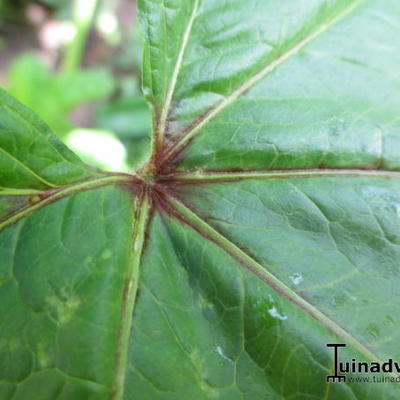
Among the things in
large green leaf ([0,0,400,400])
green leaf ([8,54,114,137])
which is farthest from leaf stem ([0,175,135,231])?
green leaf ([8,54,114,137])

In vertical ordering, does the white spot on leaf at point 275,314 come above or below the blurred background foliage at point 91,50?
below

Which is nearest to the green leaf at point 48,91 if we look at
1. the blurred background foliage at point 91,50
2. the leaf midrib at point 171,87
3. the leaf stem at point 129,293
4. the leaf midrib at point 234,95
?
the blurred background foliage at point 91,50

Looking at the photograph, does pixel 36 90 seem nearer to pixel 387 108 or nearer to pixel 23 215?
pixel 23 215

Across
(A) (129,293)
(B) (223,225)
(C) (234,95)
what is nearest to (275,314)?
(B) (223,225)

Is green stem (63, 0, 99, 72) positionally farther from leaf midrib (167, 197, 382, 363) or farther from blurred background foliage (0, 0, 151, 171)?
leaf midrib (167, 197, 382, 363)

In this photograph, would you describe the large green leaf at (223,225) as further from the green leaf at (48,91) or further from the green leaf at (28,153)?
the green leaf at (48,91)

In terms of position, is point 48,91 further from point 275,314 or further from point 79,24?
point 275,314

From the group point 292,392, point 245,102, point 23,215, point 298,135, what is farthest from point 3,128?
point 292,392

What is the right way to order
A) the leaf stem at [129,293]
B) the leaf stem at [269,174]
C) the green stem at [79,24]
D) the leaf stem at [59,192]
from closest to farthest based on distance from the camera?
1. the leaf stem at [129,293]
2. the leaf stem at [59,192]
3. the leaf stem at [269,174]
4. the green stem at [79,24]

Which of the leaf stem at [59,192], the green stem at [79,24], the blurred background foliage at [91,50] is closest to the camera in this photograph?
the leaf stem at [59,192]
